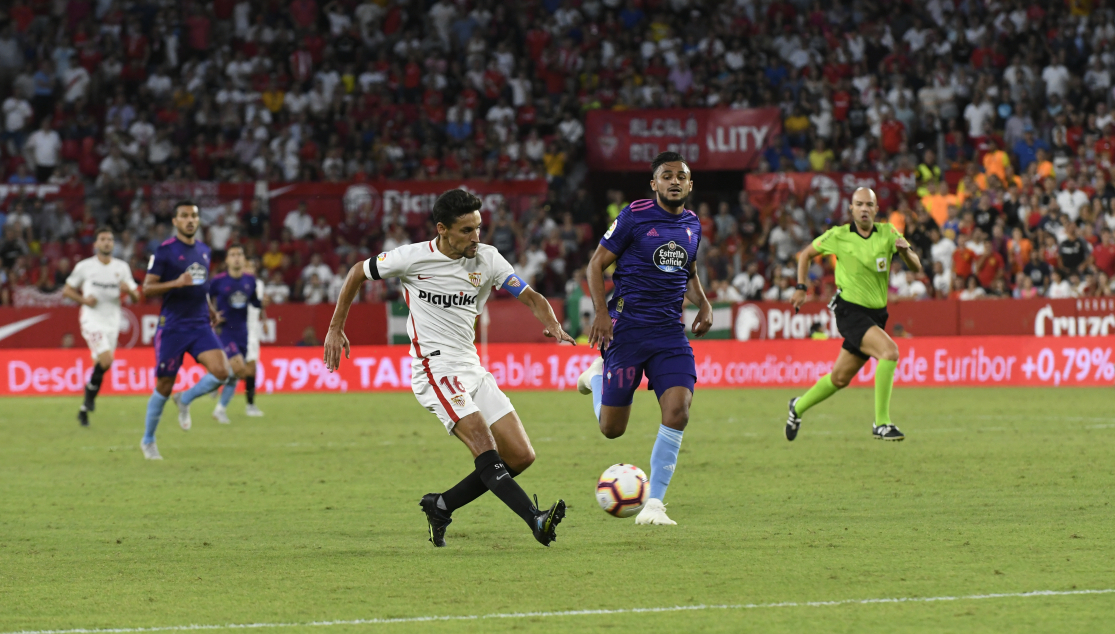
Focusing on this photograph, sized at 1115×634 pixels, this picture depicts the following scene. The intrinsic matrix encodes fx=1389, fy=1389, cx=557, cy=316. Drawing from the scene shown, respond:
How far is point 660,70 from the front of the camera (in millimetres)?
31859

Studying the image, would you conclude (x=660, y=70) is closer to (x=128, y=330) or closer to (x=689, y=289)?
(x=128, y=330)

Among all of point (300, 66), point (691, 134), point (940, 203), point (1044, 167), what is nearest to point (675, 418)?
point (940, 203)

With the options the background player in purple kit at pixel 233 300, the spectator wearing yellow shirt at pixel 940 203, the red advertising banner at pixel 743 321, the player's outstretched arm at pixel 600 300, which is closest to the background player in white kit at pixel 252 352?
the background player in purple kit at pixel 233 300

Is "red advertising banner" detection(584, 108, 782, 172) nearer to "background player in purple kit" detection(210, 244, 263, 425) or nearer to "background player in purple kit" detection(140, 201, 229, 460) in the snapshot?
"background player in purple kit" detection(210, 244, 263, 425)

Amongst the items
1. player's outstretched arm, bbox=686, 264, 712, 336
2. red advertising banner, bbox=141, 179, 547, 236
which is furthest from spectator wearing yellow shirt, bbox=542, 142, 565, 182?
player's outstretched arm, bbox=686, 264, 712, 336

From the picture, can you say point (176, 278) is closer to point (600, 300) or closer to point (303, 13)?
point (600, 300)

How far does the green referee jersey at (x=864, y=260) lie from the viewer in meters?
13.7

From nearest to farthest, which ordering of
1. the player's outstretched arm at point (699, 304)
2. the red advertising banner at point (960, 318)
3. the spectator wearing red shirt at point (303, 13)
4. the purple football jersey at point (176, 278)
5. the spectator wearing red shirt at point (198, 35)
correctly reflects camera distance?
the player's outstretched arm at point (699, 304) < the purple football jersey at point (176, 278) < the red advertising banner at point (960, 318) < the spectator wearing red shirt at point (198, 35) < the spectator wearing red shirt at point (303, 13)

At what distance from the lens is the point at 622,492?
8.39 meters

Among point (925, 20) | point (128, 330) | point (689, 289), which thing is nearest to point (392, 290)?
point (128, 330)

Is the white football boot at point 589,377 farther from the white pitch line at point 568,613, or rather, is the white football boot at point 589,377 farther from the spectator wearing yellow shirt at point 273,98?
the spectator wearing yellow shirt at point 273,98

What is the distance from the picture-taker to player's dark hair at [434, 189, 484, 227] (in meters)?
7.98

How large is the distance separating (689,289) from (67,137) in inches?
936

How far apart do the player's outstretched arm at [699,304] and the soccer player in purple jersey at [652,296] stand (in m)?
0.01
